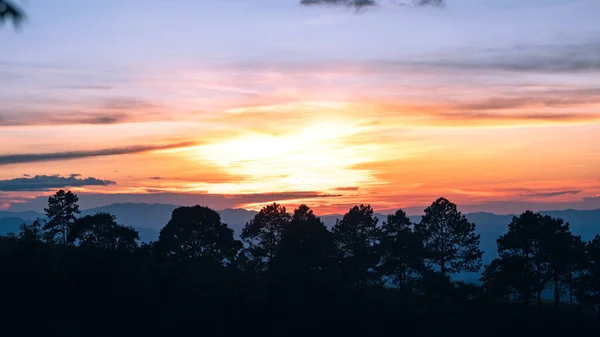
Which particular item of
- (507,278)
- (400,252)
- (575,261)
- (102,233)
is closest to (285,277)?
(400,252)

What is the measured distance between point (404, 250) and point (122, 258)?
117ft

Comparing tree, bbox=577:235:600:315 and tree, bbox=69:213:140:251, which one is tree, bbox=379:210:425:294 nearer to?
tree, bbox=577:235:600:315

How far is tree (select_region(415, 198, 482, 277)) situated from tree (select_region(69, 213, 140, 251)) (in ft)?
128

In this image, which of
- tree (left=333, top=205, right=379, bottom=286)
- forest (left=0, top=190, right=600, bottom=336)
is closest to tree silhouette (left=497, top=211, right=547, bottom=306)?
forest (left=0, top=190, right=600, bottom=336)

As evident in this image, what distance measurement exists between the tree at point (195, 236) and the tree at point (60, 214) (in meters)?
20.3

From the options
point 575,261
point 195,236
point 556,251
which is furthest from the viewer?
point 575,261

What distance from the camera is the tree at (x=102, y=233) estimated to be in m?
73.5

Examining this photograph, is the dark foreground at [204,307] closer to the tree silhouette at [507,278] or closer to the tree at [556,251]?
the tree silhouette at [507,278]

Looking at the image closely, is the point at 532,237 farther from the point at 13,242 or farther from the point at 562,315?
the point at 13,242

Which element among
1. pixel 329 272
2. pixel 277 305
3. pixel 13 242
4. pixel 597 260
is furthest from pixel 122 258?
pixel 597 260

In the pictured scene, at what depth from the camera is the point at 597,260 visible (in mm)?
76938

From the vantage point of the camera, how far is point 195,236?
7600 centimetres

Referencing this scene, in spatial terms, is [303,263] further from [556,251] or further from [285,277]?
[556,251]

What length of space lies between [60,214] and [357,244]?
45087 millimetres
